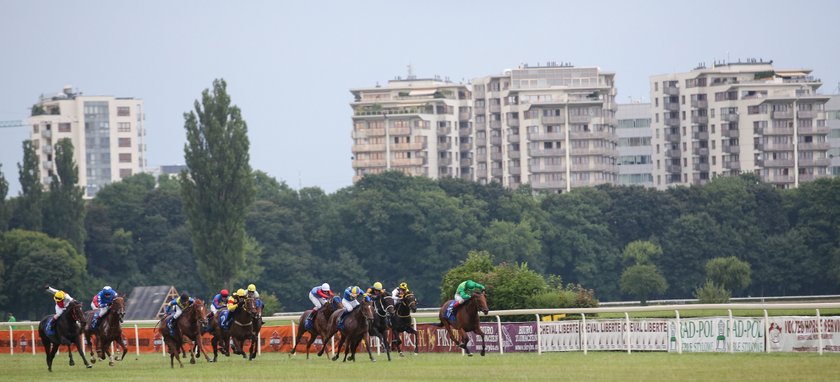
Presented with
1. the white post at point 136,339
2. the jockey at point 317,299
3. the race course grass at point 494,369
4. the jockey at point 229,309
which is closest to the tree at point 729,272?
the white post at point 136,339

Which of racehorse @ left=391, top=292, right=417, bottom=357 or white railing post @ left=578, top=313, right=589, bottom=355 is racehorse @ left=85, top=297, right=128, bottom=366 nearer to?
racehorse @ left=391, top=292, right=417, bottom=357

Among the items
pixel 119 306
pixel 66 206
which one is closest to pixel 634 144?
pixel 66 206

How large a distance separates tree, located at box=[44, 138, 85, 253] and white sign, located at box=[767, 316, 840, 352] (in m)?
76.0

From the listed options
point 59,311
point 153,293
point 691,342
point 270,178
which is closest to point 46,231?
point 153,293

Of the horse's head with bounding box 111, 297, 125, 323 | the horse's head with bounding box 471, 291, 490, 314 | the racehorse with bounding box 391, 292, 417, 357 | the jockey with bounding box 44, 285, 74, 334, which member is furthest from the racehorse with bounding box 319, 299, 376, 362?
the jockey with bounding box 44, 285, 74, 334

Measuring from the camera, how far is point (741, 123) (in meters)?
157

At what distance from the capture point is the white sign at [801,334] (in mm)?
27628

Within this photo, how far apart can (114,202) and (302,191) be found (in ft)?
53.3

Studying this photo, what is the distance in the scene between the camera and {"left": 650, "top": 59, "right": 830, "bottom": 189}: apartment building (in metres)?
154

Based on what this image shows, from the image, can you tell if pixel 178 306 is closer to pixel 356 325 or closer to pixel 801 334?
pixel 356 325

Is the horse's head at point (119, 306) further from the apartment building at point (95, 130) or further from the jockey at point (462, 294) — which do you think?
the apartment building at point (95, 130)

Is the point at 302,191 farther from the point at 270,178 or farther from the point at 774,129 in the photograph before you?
the point at 774,129

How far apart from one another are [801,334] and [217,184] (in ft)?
194

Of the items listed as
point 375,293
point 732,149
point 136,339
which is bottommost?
point 136,339
